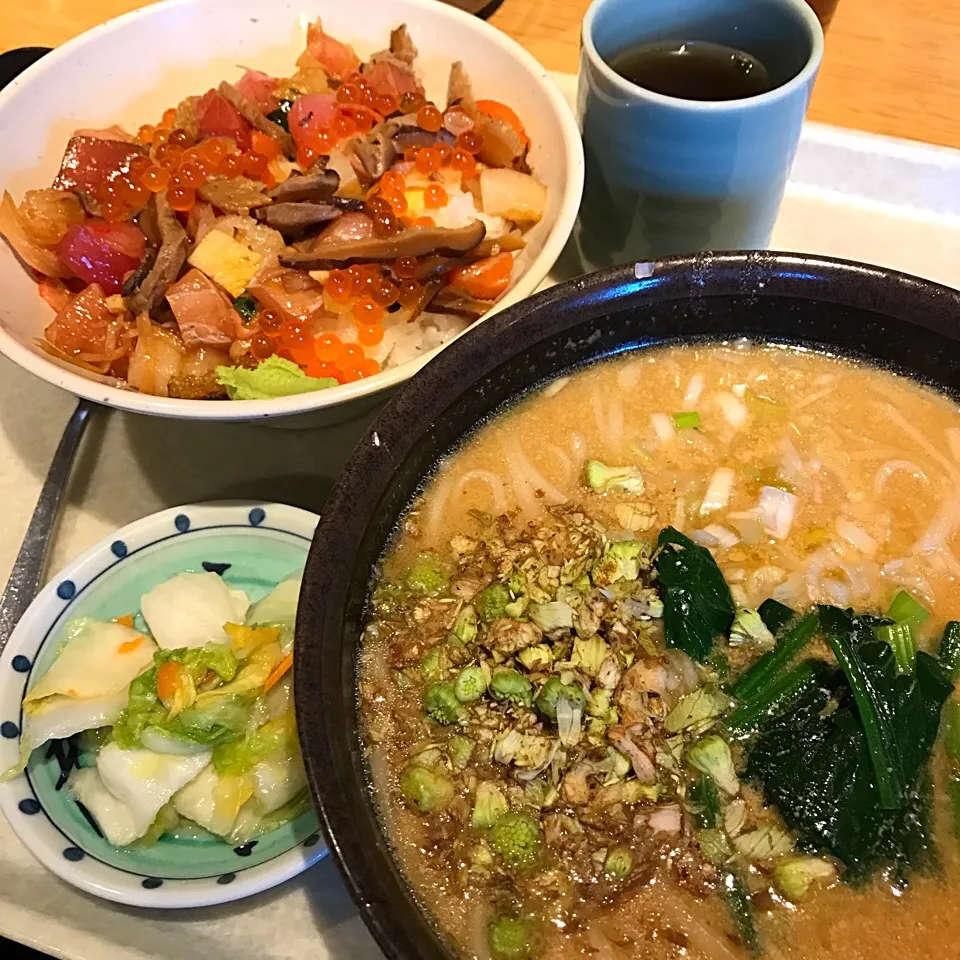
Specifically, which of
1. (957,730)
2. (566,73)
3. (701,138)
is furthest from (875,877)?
(566,73)

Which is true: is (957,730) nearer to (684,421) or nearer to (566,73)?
(684,421)

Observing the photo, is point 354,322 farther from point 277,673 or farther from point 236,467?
point 277,673

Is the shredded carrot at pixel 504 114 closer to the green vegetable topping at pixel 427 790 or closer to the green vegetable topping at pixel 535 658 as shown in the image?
the green vegetable topping at pixel 535 658

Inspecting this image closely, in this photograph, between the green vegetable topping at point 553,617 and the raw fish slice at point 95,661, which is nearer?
the green vegetable topping at point 553,617

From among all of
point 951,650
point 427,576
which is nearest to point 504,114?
point 427,576

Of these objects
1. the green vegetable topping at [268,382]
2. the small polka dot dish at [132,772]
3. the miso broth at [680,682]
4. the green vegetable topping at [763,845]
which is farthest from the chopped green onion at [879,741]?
the green vegetable topping at [268,382]

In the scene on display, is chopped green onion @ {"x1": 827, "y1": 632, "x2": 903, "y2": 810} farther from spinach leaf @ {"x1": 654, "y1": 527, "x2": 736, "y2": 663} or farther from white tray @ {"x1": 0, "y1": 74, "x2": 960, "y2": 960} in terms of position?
white tray @ {"x1": 0, "y1": 74, "x2": 960, "y2": 960}
